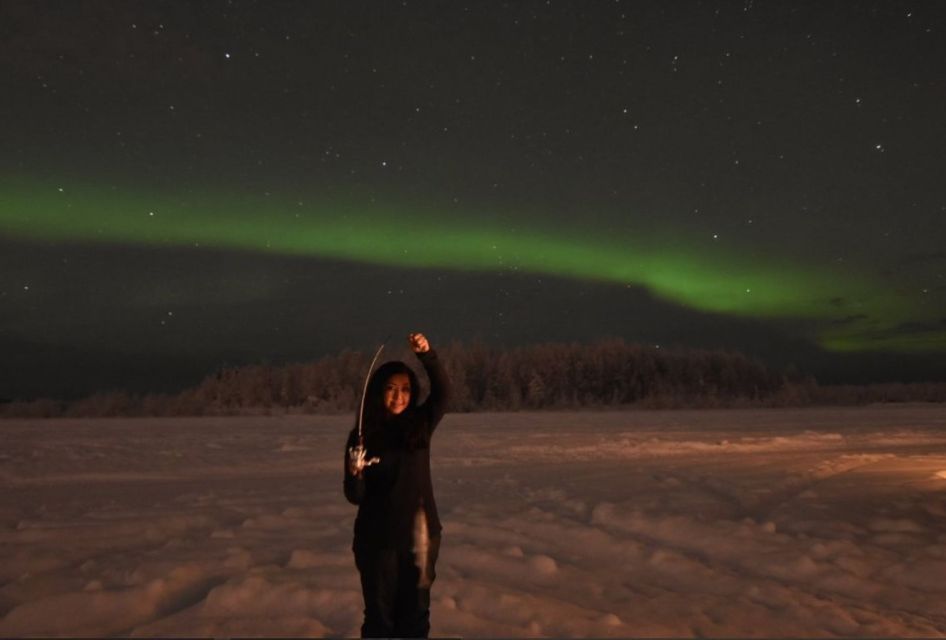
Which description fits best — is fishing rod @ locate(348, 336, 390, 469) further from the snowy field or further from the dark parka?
the snowy field

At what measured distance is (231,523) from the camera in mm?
7922

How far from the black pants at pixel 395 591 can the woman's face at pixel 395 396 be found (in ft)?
2.38

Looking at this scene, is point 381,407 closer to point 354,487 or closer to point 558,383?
point 354,487

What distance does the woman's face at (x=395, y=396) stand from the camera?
4105 mm

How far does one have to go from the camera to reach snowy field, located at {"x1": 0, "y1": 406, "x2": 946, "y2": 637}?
5.04 metres

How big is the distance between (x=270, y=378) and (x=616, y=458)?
41.1 m

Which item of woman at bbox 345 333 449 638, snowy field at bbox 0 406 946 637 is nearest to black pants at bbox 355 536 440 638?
woman at bbox 345 333 449 638

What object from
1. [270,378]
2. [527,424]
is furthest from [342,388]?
[527,424]

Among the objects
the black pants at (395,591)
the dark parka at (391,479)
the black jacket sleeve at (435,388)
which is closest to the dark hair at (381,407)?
the dark parka at (391,479)

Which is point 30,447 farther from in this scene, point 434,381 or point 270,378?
point 270,378

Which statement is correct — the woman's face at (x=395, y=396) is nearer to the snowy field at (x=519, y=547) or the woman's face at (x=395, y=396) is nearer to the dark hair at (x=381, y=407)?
the dark hair at (x=381, y=407)

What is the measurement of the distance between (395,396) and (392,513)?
607 millimetres

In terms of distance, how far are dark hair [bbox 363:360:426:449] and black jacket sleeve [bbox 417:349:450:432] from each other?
0.37ft

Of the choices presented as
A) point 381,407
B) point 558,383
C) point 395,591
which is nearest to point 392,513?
point 395,591
